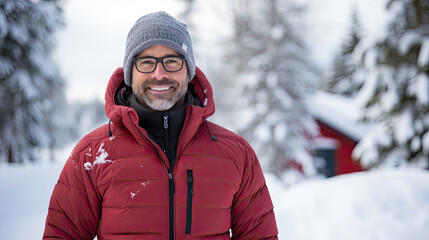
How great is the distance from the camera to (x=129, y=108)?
1884 millimetres

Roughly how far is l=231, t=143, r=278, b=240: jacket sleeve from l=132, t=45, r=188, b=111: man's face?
0.74 m

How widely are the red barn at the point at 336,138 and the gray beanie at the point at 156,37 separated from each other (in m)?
15.0

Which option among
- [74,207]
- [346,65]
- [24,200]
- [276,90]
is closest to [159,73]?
[74,207]

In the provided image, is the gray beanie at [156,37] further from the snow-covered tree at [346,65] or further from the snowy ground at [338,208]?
the snow-covered tree at [346,65]

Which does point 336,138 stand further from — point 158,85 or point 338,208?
point 158,85

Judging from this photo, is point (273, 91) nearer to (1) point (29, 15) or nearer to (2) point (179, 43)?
(1) point (29, 15)

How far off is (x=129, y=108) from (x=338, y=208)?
11.5 feet

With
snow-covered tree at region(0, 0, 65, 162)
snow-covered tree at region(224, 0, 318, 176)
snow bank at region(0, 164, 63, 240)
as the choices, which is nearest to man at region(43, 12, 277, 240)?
snow bank at region(0, 164, 63, 240)

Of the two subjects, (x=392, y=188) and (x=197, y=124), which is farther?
(x=392, y=188)

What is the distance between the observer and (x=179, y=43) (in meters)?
2.11

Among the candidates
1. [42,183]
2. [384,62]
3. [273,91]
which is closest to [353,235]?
[42,183]

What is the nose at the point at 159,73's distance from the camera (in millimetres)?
1991

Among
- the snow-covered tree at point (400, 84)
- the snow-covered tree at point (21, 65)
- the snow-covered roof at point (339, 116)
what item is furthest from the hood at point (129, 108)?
the snow-covered roof at point (339, 116)

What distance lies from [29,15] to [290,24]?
11.4 meters
